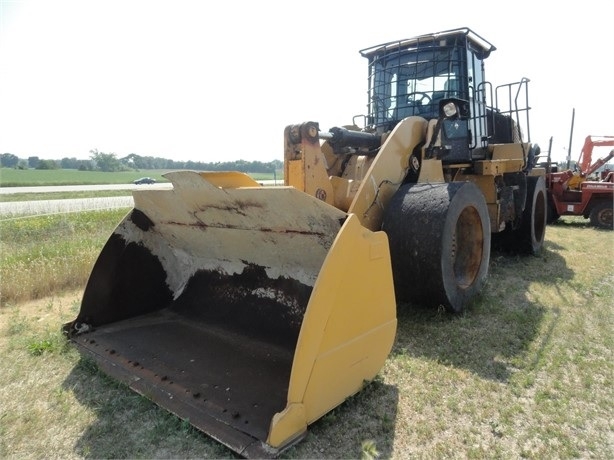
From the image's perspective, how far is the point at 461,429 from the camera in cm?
258

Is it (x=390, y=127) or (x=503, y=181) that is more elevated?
(x=390, y=127)

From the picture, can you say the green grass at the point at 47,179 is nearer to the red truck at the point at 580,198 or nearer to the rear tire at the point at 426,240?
the red truck at the point at 580,198

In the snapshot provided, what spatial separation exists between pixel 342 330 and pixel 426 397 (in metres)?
0.86

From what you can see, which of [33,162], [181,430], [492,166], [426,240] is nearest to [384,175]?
[426,240]

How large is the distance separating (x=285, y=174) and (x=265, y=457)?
2177 millimetres

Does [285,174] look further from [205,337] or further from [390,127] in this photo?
[390,127]

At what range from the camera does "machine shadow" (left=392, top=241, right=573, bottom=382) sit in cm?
343

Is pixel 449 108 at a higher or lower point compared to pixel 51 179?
higher

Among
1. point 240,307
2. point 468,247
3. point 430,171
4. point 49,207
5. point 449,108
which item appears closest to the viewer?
point 240,307

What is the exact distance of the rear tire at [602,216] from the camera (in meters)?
11.4

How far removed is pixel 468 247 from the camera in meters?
4.64

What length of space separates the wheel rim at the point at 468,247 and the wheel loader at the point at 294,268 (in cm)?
1

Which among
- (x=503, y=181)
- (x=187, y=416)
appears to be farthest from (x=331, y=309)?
(x=503, y=181)

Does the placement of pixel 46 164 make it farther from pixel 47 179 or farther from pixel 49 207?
pixel 49 207
